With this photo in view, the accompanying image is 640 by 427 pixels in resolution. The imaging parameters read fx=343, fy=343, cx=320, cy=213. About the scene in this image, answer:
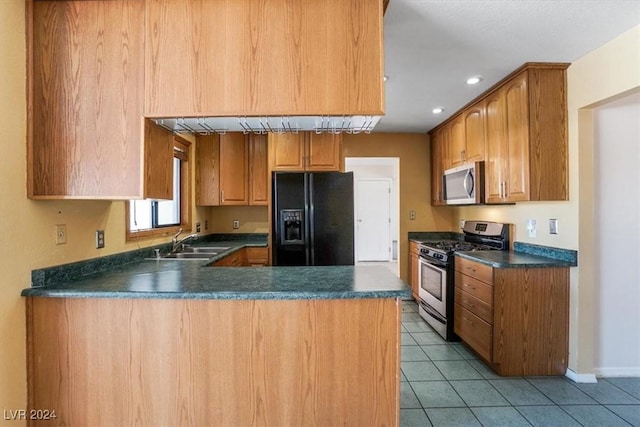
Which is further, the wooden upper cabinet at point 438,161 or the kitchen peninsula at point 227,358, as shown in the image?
the wooden upper cabinet at point 438,161

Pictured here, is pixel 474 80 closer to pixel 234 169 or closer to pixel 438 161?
pixel 438 161

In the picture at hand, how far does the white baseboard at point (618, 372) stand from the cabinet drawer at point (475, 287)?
93 cm

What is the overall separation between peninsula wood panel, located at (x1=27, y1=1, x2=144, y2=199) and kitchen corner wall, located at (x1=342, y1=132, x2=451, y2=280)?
132 inches

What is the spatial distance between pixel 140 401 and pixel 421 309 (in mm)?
3190

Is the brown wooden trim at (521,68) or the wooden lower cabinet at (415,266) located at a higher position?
the brown wooden trim at (521,68)

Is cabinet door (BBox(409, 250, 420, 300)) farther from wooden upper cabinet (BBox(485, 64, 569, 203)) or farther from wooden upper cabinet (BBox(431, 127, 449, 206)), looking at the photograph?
wooden upper cabinet (BBox(485, 64, 569, 203))

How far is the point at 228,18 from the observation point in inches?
66.8

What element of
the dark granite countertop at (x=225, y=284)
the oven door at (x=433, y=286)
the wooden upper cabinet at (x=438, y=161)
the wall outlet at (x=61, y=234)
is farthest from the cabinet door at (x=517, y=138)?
the wall outlet at (x=61, y=234)

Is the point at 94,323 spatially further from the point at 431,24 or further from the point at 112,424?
the point at 431,24

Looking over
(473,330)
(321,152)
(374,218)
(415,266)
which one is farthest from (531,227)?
(374,218)

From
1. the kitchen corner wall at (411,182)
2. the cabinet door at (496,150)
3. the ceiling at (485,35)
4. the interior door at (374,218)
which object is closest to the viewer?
the ceiling at (485,35)

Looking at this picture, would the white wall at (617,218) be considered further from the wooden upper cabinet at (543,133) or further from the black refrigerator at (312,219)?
the black refrigerator at (312,219)

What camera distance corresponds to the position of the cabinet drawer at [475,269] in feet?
8.77

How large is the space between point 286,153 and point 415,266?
2198 mm
